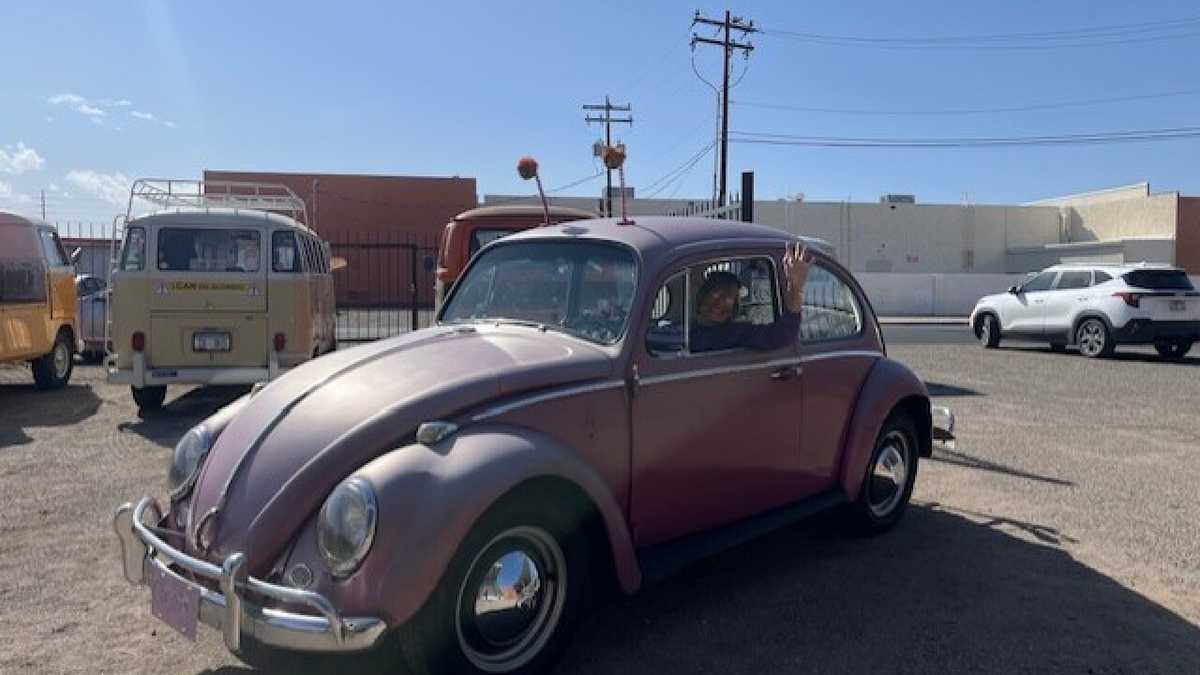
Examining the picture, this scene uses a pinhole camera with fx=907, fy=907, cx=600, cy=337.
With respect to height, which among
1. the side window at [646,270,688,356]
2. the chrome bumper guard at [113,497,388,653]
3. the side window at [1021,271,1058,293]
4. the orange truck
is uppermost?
the orange truck

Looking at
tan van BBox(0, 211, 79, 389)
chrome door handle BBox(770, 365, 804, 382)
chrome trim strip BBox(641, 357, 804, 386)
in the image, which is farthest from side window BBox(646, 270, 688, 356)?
tan van BBox(0, 211, 79, 389)

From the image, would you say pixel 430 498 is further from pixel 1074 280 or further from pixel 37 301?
pixel 1074 280

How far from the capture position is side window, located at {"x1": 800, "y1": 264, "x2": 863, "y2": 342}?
501cm

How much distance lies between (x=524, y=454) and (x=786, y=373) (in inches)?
73.1

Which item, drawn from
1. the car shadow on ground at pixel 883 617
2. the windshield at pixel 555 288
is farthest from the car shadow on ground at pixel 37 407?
the car shadow on ground at pixel 883 617

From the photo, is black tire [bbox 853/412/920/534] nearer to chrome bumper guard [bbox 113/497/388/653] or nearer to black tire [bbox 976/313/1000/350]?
chrome bumper guard [bbox 113/497/388/653]

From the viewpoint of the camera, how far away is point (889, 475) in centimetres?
550

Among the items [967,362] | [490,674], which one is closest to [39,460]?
[490,674]

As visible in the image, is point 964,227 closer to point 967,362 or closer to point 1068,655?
point 967,362

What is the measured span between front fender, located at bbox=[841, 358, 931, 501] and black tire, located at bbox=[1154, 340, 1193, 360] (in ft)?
43.2

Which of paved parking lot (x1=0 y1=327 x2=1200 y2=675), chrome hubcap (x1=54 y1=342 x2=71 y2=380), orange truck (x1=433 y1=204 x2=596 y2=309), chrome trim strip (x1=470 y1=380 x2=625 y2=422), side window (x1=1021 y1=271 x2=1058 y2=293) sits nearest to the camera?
chrome trim strip (x1=470 y1=380 x2=625 y2=422)

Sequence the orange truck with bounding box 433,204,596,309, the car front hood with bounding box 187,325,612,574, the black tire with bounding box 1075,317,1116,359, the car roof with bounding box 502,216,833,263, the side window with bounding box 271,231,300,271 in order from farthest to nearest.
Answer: the black tire with bounding box 1075,317,1116,359
the orange truck with bounding box 433,204,596,309
the side window with bounding box 271,231,300,271
the car roof with bounding box 502,216,833,263
the car front hood with bounding box 187,325,612,574

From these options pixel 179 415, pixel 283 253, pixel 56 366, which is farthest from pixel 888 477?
pixel 56 366

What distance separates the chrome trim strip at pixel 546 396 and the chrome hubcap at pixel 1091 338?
14.9 meters
